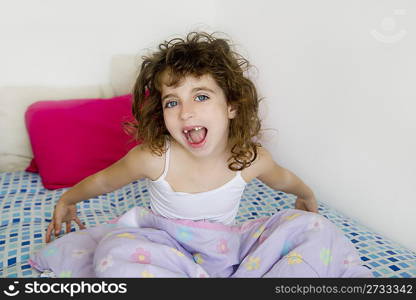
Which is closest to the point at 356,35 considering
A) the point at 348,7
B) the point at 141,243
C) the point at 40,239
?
the point at 348,7

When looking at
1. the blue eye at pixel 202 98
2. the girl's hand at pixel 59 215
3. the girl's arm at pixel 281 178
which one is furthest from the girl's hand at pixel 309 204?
the girl's hand at pixel 59 215

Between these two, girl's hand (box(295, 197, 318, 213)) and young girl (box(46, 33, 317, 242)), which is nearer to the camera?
young girl (box(46, 33, 317, 242))

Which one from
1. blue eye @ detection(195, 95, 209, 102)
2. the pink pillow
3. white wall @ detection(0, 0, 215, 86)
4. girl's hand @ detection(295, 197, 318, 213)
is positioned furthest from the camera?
white wall @ detection(0, 0, 215, 86)

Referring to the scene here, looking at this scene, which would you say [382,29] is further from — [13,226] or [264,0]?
[13,226]

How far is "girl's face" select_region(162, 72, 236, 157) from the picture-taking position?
0.97m

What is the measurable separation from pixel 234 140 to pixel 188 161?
0.14m

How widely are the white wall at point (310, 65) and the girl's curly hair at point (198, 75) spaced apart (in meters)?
0.38

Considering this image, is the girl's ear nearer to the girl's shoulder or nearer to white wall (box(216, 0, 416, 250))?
the girl's shoulder

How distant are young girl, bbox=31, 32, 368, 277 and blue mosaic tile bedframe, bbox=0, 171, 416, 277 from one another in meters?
0.11

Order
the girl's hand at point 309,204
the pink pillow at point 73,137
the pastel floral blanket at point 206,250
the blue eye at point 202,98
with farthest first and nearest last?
1. the pink pillow at point 73,137
2. the girl's hand at point 309,204
3. the blue eye at point 202,98
4. the pastel floral blanket at point 206,250

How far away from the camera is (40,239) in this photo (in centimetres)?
121

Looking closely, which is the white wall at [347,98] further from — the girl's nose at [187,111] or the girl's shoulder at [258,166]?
the girl's nose at [187,111]

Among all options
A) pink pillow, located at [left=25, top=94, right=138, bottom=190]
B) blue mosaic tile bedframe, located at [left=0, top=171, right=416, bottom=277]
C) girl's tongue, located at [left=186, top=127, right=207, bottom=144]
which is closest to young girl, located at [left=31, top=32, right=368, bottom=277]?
girl's tongue, located at [left=186, top=127, right=207, bottom=144]

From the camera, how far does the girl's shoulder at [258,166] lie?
1119mm
